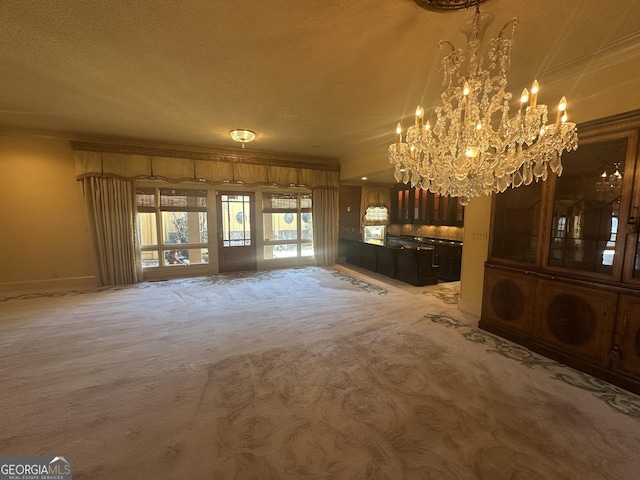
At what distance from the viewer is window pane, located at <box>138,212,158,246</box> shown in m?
5.81

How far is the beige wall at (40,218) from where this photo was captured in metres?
4.74

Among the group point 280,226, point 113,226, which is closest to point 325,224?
point 280,226

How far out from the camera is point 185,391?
227 cm

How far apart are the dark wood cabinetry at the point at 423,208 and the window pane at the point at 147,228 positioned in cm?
637

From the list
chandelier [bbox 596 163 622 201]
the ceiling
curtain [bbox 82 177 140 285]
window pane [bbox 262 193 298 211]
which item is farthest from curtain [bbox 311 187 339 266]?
chandelier [bbox 596 163 622 201]

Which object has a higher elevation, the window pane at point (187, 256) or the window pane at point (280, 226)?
the window pane at point (280, 226)

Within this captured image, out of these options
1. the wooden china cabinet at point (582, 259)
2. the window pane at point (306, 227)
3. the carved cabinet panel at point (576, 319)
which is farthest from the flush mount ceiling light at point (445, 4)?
the window pane at point (306, 227)

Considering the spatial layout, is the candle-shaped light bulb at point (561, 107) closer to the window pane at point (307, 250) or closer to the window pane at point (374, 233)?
the window pane at point (307, 250)

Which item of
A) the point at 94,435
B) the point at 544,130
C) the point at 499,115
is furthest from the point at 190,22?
the point at 499,115

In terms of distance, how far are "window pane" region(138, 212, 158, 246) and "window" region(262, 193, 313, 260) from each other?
2.41 meters

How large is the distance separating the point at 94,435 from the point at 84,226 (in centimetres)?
482

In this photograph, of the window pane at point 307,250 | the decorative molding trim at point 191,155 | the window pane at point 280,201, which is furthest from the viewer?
the window pane at point 307,250

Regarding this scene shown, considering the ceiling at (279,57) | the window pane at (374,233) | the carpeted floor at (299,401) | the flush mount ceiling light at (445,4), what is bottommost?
the carpeted floor at (299,401)

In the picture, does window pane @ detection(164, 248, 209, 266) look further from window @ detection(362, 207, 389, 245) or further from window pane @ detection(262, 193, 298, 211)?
window @ detection(362, 207, 389, 245)
